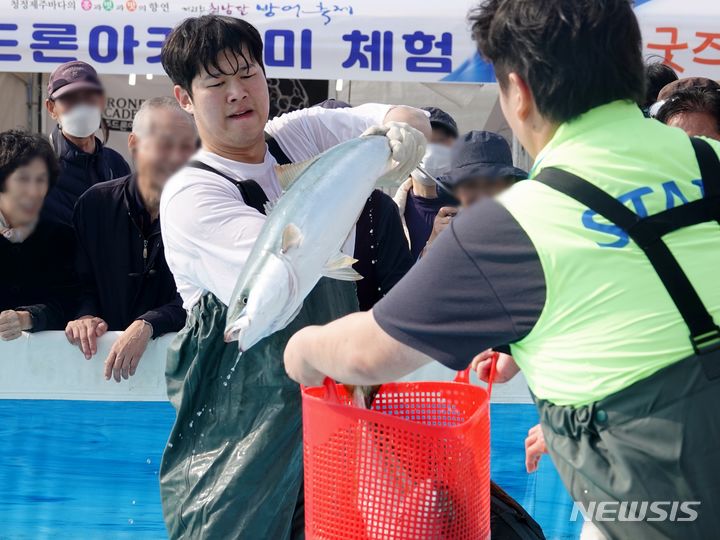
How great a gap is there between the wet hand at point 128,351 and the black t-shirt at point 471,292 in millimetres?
2095

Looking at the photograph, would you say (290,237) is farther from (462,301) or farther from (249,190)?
(249,190)

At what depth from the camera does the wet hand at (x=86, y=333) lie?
12.0 ft

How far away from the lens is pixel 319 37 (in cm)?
597

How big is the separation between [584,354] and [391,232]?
89.0 inches

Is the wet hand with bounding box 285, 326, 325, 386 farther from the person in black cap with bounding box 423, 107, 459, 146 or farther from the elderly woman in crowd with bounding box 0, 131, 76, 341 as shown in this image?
the person in black cap with bounding box 423, 107, 459, 146

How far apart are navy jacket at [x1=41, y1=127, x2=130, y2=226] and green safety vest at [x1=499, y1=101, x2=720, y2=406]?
12.3 ft

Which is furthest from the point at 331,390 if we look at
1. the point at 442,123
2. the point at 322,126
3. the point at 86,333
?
the point at 442,123

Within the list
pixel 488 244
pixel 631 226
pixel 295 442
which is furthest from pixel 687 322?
pixel 295 442

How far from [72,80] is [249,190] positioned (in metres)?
3.21

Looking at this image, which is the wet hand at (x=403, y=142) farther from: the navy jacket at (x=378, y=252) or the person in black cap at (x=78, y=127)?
the person in black cap at (x=78, y=127)

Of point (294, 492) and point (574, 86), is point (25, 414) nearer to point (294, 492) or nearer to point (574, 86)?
point (294, 492)

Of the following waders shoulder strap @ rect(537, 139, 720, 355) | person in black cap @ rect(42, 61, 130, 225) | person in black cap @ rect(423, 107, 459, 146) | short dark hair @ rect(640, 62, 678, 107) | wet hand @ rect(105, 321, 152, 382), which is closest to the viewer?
waders shoulder strap @ rect(537, 139, 720, 355)

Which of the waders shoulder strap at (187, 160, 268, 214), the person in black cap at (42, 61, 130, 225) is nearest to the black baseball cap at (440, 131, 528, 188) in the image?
the waders shoulder strap at (187, 160, 268, 214)

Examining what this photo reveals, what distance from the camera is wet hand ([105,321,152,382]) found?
361 cm
